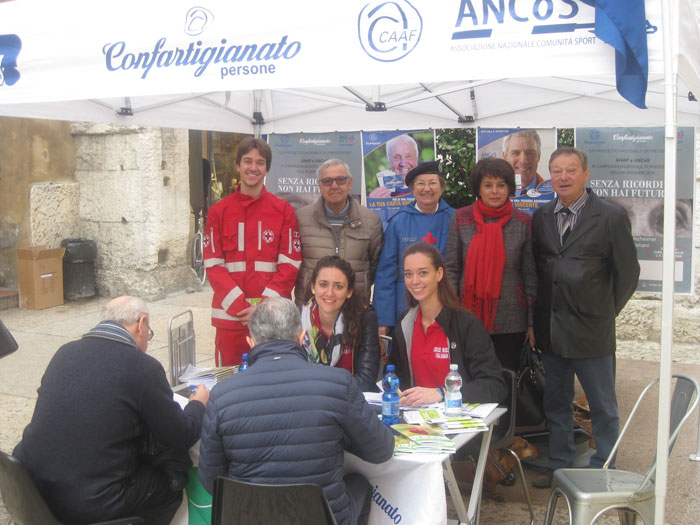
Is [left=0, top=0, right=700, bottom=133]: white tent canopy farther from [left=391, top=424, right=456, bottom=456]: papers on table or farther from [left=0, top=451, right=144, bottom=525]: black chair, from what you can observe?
[left=0, top=451, right=144, bottom=525]: black chair

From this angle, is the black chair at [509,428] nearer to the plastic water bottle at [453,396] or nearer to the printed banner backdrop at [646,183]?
the plastic water bottle at [453,396]

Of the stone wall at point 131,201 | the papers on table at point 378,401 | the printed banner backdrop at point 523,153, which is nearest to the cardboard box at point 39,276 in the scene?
the stone wall at point 131,201

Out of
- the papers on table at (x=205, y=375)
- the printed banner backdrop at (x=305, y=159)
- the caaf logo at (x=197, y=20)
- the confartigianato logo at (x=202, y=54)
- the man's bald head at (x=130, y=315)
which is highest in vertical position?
the caaf logo at (x=197, y=20)

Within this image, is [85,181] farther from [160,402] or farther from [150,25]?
[160,402]

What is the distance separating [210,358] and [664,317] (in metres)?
4.74

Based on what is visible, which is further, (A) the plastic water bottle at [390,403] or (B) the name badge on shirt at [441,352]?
(B) the name badge on shirt at [441,352]

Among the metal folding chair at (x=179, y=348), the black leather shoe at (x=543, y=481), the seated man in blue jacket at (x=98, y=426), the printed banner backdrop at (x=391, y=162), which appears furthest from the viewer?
the printed banner backdrop at (x=391, y=162)

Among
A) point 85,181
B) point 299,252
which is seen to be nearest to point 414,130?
point 299,252

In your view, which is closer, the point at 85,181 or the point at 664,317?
the point at 664,317

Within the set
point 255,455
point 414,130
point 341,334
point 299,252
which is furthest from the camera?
point 414,130

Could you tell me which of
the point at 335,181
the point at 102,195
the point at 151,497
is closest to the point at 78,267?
the point at 102,195

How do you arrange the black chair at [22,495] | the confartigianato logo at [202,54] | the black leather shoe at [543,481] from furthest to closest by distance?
the black leather shoe at [543,481], the confartigianato logo at [202,54], the black chair at [22,495]

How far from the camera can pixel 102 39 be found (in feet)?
9.95

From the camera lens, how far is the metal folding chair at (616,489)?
2.60 metres
